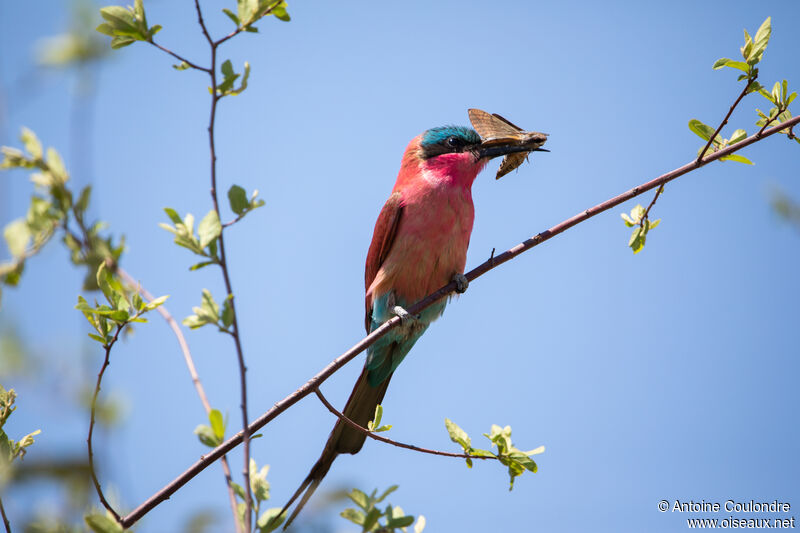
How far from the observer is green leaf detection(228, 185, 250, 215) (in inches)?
68.7

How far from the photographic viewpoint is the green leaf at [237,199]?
1.74 metres

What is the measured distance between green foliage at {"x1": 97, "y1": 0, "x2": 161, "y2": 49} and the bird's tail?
1564 mm

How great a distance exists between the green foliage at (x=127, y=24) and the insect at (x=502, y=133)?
2.84 metres

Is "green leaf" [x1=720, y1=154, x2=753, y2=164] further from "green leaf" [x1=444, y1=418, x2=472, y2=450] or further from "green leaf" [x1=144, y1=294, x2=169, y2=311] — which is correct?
"green leaf" [x1=144, y1=294, x2=169, y2=311]

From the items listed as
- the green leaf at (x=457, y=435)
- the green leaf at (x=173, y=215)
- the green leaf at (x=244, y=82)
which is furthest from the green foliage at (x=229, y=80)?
the green leaf at (x=457, y=435)

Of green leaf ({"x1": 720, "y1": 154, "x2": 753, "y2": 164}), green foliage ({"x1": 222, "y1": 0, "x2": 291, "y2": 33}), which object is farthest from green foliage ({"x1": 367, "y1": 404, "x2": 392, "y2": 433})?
green leaf ({"x1": 720, "y1": 154, "x2": 753, "y2": 164})

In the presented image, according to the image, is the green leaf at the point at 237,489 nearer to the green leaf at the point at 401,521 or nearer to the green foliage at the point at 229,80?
the green leaf at the point at 401,521

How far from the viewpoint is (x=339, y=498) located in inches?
68.9

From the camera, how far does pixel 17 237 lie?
131cm

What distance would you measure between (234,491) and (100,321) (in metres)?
0.66

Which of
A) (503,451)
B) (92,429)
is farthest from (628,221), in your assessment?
(92,429)

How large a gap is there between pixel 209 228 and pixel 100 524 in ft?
2.35

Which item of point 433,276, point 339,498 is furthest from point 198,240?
point 433,276

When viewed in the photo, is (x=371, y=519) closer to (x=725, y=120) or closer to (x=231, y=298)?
(x=231, y=298)
